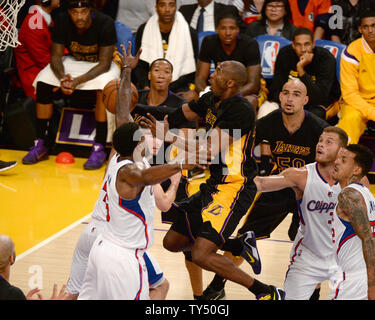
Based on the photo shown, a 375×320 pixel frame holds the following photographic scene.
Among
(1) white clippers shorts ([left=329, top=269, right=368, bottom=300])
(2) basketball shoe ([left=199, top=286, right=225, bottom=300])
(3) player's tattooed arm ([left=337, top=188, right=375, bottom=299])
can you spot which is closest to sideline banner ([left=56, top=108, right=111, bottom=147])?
(2) basketball shoe ([left=199, top=286, right=225, bottom=300])

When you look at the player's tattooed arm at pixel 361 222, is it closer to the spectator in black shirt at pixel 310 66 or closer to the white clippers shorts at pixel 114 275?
the white clippers shorts at pixel 114 275

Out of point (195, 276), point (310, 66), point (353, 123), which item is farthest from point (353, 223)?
point (310, 66)

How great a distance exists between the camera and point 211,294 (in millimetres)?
4883

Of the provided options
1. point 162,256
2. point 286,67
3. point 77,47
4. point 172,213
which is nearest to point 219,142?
point 172,213

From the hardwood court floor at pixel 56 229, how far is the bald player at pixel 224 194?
1.89 feet

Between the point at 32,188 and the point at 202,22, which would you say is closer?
the point at 32,188

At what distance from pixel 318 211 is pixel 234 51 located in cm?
381

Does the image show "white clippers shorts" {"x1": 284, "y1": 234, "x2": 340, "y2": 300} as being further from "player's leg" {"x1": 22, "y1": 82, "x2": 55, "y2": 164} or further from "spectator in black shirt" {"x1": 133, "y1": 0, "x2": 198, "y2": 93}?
"player's leg" {"x1": 22, "y1": 82, "x2": 55, "y2": 164}

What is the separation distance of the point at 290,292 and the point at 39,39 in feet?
18.7

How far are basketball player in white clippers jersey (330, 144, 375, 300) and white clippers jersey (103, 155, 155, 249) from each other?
124cm

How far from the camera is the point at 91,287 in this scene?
3.80 meters

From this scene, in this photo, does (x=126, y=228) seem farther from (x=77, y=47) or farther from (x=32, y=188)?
(x=77, y=47)

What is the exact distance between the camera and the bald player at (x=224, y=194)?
14.5ft

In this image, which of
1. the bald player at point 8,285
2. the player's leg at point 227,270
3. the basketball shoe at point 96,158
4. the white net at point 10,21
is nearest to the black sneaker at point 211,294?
the player's leg at point 227,270
